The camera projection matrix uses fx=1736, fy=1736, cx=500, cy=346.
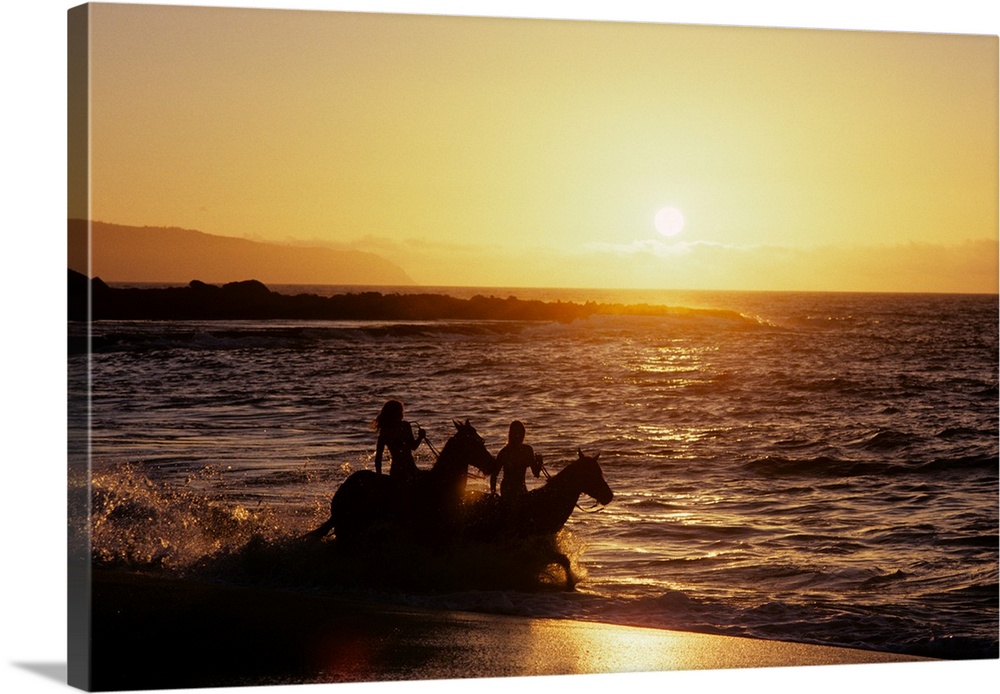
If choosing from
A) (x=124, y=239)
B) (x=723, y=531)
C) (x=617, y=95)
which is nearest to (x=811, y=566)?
(x=723, y=531)

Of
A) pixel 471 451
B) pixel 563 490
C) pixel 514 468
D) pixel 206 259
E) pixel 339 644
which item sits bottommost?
pixel 339 644

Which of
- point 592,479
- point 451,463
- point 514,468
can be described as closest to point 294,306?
point 451,463

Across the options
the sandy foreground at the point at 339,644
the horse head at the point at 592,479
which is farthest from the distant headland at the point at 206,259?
the sandy foreground at the point at 339,644

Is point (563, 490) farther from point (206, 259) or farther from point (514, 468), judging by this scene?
point (206, 259)

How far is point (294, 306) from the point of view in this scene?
1236cm

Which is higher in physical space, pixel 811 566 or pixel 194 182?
pixel 194 182

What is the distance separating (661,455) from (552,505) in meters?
0.80

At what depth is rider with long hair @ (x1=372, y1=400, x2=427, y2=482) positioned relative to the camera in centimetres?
1123

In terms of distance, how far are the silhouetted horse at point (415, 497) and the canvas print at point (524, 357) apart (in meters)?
0.02

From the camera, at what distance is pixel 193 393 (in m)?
11.5

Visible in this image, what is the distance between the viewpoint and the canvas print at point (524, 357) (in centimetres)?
1020

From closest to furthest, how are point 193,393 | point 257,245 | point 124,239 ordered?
point 124,239 < point 257,245 < point 193,393

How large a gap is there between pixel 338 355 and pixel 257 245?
98.1 inches

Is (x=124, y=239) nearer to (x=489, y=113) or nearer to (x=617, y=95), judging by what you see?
(x=489, y=113)
